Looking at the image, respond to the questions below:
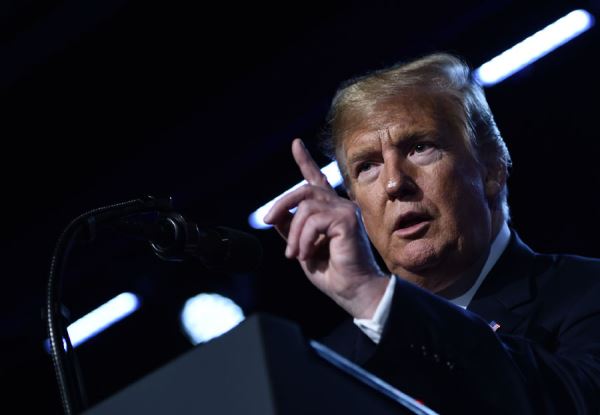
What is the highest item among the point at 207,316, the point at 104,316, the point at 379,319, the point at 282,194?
the point at 379,319

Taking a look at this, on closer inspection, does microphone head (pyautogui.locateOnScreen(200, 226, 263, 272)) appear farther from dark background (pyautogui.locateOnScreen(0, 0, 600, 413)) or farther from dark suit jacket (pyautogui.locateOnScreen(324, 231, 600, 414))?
dark background (pyautogui.locateOnScreen(0, 0, 600, 413))

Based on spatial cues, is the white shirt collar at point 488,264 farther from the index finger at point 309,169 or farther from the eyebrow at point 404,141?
the index finger at point 309,169

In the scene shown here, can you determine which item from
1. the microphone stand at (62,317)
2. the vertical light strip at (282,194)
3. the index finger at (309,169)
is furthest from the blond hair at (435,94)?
the microphone stand at (62,317)

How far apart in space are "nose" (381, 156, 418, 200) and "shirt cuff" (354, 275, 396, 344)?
3.10ft

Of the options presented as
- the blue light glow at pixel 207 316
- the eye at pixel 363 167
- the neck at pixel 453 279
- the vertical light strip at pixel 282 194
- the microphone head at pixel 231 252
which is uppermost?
the microphone head at pixel 231 252

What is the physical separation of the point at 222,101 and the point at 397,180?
1182 millimetres

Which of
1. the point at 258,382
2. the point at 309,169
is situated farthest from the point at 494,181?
the point at 258,382

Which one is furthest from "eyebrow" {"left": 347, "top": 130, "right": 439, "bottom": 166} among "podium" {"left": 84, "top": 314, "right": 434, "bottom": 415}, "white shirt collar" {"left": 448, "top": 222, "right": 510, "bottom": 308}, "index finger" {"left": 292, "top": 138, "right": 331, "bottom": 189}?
"podium" {"left": 84, "top": 314, "right": 434, "bottom": 415}

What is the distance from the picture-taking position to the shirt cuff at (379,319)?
1218mm

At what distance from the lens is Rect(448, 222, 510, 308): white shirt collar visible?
6.98 ft

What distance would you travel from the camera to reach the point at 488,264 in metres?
2.17

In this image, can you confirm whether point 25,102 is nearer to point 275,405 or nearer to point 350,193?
point 350,193

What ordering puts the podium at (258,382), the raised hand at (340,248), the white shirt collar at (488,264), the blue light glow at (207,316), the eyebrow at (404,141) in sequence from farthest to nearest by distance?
the blue light glow at (207,316), the eyebrow at (404,141), the white shirt collar at (488,264), the raised hand at (340,248), the podium at (258,382)

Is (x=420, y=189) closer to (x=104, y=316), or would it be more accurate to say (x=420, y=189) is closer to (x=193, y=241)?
(x=193, y=241)
